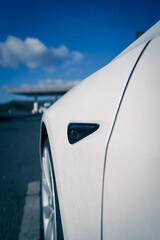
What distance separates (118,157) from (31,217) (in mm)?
1405

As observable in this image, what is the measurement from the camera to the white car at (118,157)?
15.4 inches

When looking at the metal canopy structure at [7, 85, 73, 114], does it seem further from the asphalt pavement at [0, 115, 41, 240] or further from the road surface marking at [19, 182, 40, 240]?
the road surface marking at [19, 182, 40, 240]

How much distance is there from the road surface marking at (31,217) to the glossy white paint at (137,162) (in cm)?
109

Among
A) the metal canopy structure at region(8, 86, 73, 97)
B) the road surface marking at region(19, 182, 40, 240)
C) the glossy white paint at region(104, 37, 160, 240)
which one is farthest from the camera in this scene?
the metal canopy structure at region(8, 86, 73, 97)

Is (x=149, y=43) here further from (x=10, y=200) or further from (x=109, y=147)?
(x=10, y=200)

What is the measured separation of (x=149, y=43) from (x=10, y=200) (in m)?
1.95

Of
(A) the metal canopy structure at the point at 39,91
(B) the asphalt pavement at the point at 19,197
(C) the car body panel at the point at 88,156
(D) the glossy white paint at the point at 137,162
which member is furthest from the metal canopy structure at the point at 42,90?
(D) the glossy white paint at the point at 137,162

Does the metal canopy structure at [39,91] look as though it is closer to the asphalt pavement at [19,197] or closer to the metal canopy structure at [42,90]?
the metal canopy structure at [42,90]

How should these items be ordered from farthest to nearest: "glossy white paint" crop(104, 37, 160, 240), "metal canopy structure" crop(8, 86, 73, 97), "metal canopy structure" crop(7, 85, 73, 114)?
"metal canopy structure" crop(7, 85, 73, 114)
"metal canopy structure" crop(8, 86, 73, 97)
"glossy white paint" crop(104, 37, 160, 240)

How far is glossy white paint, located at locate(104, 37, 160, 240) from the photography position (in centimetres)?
38

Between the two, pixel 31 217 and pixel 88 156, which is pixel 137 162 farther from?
pixel 31 217

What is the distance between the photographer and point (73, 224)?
56 centimetres

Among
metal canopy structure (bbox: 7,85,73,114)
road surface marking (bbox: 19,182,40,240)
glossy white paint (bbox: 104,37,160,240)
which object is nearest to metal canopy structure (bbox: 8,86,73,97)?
metal canopy structure (bbox: 7,85,73,114)

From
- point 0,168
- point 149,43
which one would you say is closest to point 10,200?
point 0,168
